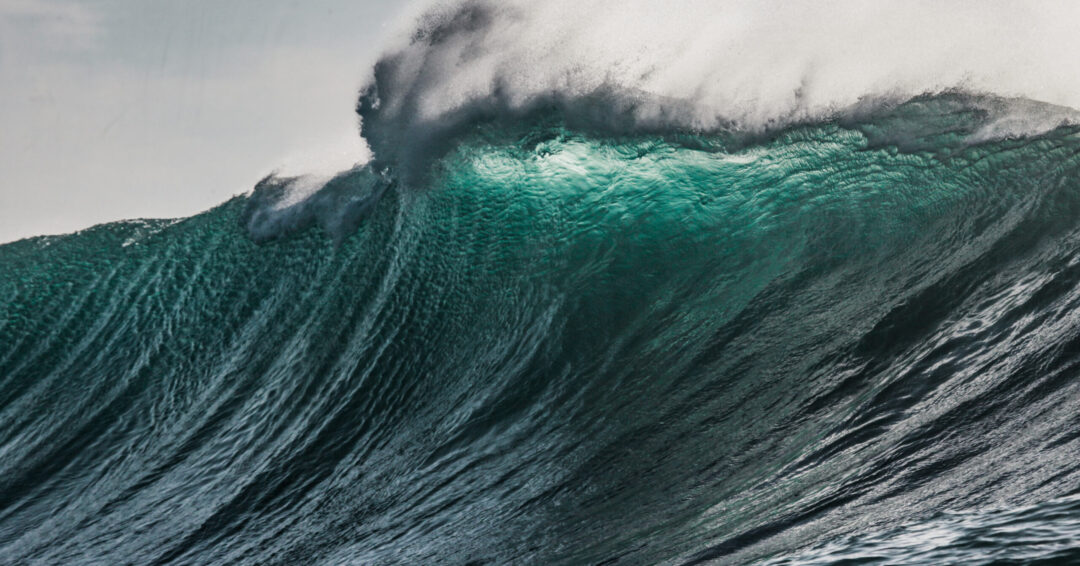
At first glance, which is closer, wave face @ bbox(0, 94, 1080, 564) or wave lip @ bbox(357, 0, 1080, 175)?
wave face @ bbox(0, 94, 1080, 564)

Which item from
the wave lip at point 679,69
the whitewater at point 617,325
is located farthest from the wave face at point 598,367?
the wave lip at point 679,69

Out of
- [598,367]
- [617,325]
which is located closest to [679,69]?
[617,325]

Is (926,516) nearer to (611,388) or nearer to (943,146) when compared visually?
(611,388)

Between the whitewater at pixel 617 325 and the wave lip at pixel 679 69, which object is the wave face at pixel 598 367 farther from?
the wave lip at pixel 679 69

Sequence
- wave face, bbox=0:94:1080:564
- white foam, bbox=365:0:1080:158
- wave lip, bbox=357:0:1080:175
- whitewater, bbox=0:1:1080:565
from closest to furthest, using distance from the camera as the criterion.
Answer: wave face, bbox=0:94:1080:564
whitewater, bbox=0:1:1080:565
white foam, bbox=365:0:1080:158
wave lip, bbox=357:0:1080:175

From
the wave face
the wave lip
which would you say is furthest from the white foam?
the wave face

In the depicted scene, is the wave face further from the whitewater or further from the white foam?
the white foam
